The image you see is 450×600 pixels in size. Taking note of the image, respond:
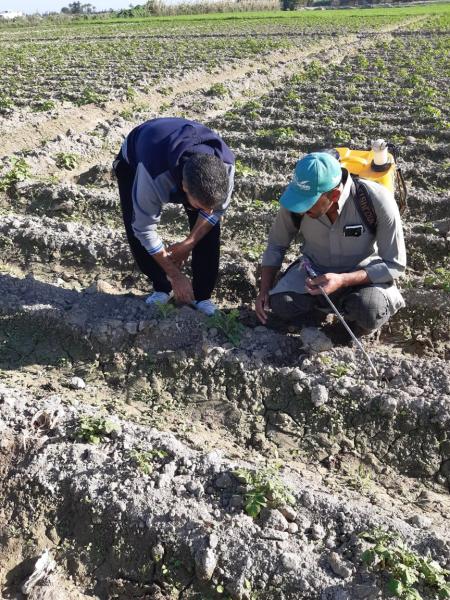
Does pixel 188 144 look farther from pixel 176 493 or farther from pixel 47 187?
pixel 47 187

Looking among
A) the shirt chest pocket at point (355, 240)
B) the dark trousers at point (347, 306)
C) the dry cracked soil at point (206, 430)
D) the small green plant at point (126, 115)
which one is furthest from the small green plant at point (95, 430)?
the small green plant at point (126, 115)

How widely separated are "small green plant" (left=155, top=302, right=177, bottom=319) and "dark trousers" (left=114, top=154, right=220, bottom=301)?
239 mm

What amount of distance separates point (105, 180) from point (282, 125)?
10.5ft

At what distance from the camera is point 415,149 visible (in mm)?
7652

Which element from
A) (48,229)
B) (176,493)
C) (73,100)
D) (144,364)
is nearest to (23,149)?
(73,100)

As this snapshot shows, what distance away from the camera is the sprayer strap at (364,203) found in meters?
3.56

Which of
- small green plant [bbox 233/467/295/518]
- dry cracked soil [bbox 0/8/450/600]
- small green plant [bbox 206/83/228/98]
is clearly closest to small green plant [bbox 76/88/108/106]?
small green plant [bbox 206/83/228/98]

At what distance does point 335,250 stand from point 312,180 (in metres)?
0.73

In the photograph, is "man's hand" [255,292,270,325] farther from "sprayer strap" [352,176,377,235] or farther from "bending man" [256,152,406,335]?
"sprayer strap" [352,176,377,235]

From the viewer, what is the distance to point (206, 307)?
14.1 feet

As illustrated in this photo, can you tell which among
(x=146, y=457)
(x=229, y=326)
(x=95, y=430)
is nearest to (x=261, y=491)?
(x=146, y=457)

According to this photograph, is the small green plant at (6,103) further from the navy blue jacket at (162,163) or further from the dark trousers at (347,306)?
the dark trousers at (347,306)

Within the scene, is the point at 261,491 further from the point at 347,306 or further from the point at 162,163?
the point at 162,163

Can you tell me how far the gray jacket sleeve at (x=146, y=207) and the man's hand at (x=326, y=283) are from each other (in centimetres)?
99
